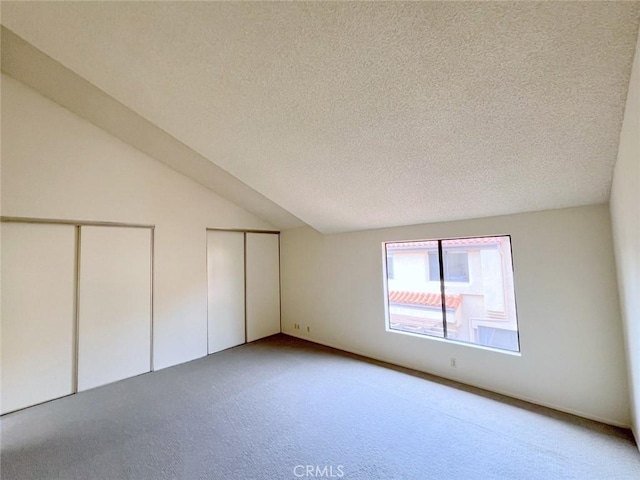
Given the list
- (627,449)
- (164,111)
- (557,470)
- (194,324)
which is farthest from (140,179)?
(627,449)

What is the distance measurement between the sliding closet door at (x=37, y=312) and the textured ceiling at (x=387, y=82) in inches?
79.1

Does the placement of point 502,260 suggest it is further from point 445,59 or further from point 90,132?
point 90,132

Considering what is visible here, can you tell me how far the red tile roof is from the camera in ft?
11.8

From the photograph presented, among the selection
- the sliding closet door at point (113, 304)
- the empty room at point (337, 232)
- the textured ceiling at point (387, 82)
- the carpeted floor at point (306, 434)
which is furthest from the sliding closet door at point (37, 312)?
the textured ceiling at point (387, 82)

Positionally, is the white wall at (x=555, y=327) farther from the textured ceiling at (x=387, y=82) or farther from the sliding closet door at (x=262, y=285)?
the sliding closet door at (x=262, y=285)

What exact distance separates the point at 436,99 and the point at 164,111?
7.80ft

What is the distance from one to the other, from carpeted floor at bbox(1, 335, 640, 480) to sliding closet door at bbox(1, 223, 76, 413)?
0.83 feet

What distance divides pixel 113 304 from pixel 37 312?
0.69m

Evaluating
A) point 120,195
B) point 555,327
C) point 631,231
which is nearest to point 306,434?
point 555,327

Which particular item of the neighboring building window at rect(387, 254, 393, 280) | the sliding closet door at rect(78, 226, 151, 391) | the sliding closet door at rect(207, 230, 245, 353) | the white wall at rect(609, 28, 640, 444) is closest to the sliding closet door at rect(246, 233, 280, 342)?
the sliding closet door at rect(207, 230, 245, 353)

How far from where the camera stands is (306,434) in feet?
7.89

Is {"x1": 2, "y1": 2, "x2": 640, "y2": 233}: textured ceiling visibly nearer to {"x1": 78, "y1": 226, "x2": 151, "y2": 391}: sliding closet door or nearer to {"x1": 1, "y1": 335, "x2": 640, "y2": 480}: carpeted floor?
{"x1": 78, "y1": 226, "x2": 151, "y2": 391}: sliding closet door

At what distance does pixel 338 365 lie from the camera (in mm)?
3920

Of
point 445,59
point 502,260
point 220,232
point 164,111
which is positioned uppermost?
point 164,111
